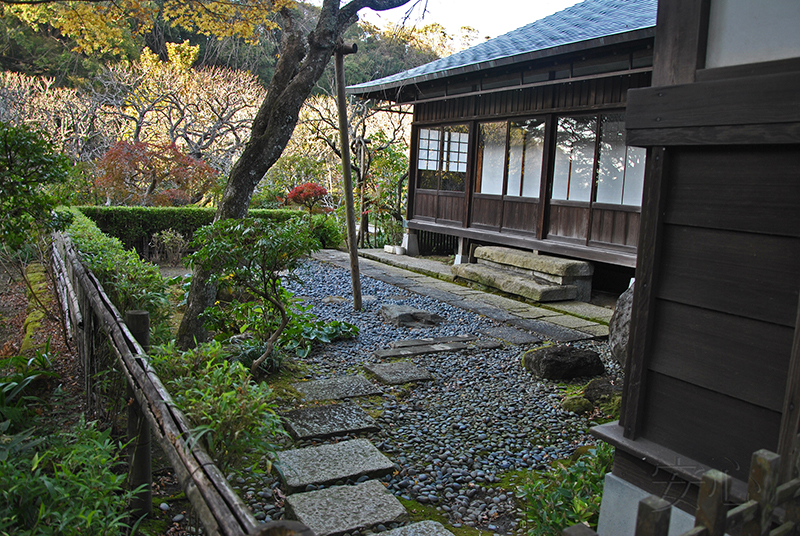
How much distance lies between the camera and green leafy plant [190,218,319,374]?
13.0 ft

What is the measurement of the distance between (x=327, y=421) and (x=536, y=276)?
5.47 metres

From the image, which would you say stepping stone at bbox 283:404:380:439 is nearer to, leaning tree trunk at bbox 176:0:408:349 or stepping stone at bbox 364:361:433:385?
stepping stone at bbox 364:361:433:385

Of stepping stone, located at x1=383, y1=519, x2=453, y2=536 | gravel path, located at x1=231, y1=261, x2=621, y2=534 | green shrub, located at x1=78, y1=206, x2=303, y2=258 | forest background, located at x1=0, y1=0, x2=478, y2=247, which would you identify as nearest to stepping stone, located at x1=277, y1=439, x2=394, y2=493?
gravel path, located at x1=231, y1=261, x2=621, y2=534

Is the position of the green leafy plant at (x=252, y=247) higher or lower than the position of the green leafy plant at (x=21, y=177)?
lower

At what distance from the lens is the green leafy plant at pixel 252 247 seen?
13.0 ft

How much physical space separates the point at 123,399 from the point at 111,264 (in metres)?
1.36

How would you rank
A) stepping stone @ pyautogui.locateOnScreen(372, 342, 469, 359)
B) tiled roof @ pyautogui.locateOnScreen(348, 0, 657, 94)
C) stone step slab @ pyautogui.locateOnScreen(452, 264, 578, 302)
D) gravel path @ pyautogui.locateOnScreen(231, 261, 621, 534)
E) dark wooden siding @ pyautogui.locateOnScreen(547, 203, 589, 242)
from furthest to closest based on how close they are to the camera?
1. dark wooden siding @ pyautogui.locateOnScreen(547, 203, 589, 242)
2. stone step slab @ pyautogui.locateOnScreen(452, 264, 578, 302)
3. tiled roof @ pyautogui.locateOnScreen(348, 0, 657, 94)
4. stepping stone @ pyautogui.locateOnScreen(372, 342, 469, 359)
5. gravel path @ pyautogui.locateOnScreen(231, 261, 621, 534)

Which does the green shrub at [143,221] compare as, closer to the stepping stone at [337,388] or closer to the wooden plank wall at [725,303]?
the stepping stone at [337,388]

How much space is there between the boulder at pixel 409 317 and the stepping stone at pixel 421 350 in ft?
2.85

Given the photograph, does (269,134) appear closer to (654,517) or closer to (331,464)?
(331,464)

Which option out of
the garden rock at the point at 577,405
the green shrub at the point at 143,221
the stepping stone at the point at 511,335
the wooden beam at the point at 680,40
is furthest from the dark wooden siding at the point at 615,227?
the wooden beam at the point at 680,40

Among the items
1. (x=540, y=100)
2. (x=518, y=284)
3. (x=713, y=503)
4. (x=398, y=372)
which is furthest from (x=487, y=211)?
(x=713, y=503)

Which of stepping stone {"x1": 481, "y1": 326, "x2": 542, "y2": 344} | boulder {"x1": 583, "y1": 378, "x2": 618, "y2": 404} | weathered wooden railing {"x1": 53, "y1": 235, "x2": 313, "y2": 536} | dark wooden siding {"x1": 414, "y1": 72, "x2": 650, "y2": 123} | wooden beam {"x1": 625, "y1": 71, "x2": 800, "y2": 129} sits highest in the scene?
dark wooden siding {"x1": 414, "y1": 72, "x2": 650, "y2": 123}

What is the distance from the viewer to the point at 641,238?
2.20 metres
